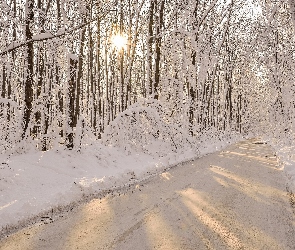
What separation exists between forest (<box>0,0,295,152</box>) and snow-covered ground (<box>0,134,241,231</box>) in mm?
761

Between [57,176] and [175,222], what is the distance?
213 inches

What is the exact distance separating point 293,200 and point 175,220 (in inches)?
133

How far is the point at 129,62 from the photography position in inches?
1031

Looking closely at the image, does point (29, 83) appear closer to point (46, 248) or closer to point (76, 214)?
point (76, 214)

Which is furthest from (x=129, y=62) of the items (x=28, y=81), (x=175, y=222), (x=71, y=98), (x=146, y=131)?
(x=175, y=222)

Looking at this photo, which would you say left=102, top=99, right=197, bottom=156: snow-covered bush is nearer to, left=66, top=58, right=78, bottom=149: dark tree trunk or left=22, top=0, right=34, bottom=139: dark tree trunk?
left=66, top=58, right=78, bottom=149: dark tree trunk

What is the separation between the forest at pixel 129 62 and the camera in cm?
1266

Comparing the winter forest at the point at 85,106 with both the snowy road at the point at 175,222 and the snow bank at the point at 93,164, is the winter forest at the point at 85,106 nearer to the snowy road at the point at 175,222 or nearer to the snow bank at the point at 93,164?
the snow bank at the point at 93,164

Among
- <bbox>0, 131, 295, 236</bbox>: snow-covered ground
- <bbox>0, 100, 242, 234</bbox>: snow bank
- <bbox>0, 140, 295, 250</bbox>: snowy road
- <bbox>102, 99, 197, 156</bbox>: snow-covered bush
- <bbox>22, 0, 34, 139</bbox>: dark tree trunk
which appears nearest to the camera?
<bbox>0, 140, 295, 250</bbox>: snowy road

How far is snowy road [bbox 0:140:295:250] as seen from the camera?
495 cm

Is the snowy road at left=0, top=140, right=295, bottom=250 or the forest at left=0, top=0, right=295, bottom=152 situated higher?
the forest at left=0, top=0, right=295, bottom=152

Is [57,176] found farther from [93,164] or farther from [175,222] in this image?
[175,222]

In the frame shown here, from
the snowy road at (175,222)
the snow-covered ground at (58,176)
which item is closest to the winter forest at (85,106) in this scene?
the snow-covered ground at (58,176)

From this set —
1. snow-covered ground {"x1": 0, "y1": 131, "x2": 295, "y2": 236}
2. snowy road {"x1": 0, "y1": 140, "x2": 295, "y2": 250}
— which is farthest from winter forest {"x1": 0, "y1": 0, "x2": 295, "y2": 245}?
snowy road {"x1": 0, "y1": 140, "x2": 295, "y2": 250}
